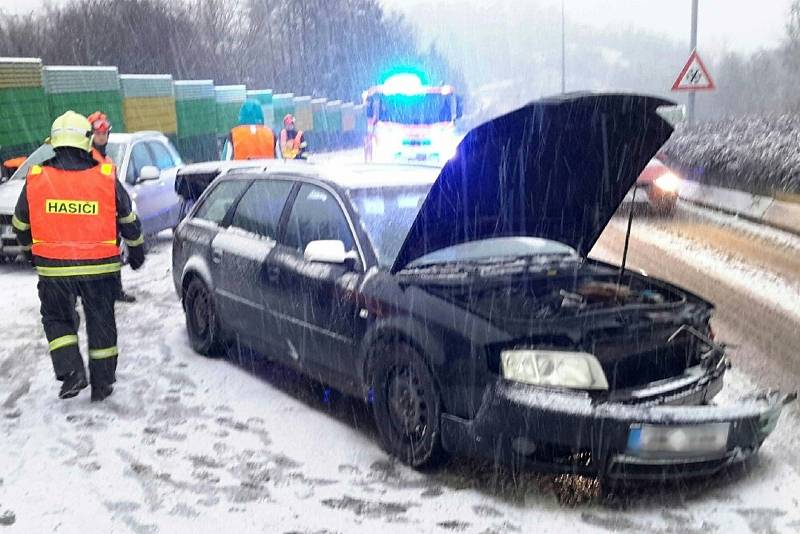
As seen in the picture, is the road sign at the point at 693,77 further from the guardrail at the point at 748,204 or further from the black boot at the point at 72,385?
the black boot at the point at 72,385

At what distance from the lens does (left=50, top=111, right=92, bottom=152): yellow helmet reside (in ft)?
18.3

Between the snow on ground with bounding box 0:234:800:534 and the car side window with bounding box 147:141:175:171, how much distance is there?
22.7 feet

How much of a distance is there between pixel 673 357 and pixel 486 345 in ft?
3.00

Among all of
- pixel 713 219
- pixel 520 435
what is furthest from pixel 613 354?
pixel 713 219

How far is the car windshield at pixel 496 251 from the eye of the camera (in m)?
5.04

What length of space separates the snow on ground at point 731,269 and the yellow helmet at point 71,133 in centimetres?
594

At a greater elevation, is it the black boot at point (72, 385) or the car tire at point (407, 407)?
the car tire at point (407, 407)

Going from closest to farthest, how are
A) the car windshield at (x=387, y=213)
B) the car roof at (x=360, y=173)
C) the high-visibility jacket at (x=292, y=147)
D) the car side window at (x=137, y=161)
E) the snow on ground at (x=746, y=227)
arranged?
the car windshield at (x=387, y=213) < the car roof at (x=360, y=173) < the car side window at (x=137, y=161) < the snow on ground at (x=746, y=227) < the high-visibility jacket at (x=292, y=147)

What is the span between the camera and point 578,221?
541cm

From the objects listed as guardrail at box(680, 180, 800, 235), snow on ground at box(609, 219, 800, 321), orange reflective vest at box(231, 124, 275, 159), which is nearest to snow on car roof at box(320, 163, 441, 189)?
snow on ground at box(609, 219, 800, 321)

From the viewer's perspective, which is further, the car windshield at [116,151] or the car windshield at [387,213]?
the car windshield at [116,151]

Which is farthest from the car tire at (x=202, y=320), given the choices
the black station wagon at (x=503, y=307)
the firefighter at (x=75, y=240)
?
the firefighter at (x=75, y=240)

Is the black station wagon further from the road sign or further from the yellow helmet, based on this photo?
the road sign

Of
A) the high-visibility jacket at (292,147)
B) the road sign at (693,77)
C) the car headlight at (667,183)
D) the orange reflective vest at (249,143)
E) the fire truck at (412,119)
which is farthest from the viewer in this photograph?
the fire truck at (412,119)
